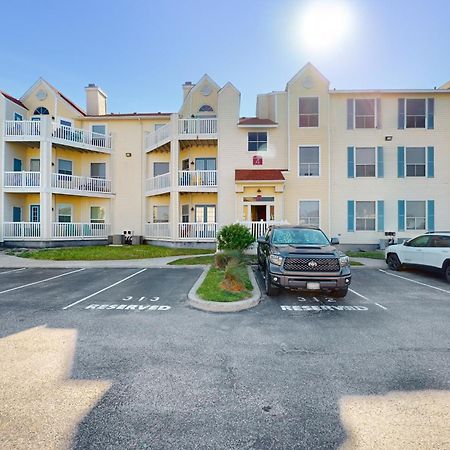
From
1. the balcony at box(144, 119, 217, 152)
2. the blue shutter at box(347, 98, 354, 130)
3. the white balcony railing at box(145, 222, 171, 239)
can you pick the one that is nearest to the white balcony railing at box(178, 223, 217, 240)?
the white balcony railing at box(145, 222, 171, 239)

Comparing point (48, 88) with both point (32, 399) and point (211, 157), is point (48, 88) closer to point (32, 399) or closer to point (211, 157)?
point (211, 157)

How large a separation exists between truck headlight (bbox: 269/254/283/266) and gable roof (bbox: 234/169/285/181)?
37.7 feet

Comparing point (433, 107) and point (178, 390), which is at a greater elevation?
point (433, 107)

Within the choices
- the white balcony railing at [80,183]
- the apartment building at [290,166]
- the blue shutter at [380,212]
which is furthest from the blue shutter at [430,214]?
the white balcony railing at [80,183]

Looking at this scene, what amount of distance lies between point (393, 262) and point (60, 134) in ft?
75.4

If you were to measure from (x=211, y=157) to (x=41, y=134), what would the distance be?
12.0 metres

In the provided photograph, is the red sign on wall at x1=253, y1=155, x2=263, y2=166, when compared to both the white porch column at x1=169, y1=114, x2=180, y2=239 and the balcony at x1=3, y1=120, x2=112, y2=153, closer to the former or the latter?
the white porch column at x1=169, y1=114, x2=180, y2=239

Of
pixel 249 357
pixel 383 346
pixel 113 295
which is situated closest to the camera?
pixel 249 357

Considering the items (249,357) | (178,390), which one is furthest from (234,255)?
(178,390)

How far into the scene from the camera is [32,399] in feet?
11.3

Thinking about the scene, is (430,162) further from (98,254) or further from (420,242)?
(98,254)

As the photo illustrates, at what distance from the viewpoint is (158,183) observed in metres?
22.3

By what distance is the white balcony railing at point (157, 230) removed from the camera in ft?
71.1

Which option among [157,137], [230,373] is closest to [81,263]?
[157,137]
